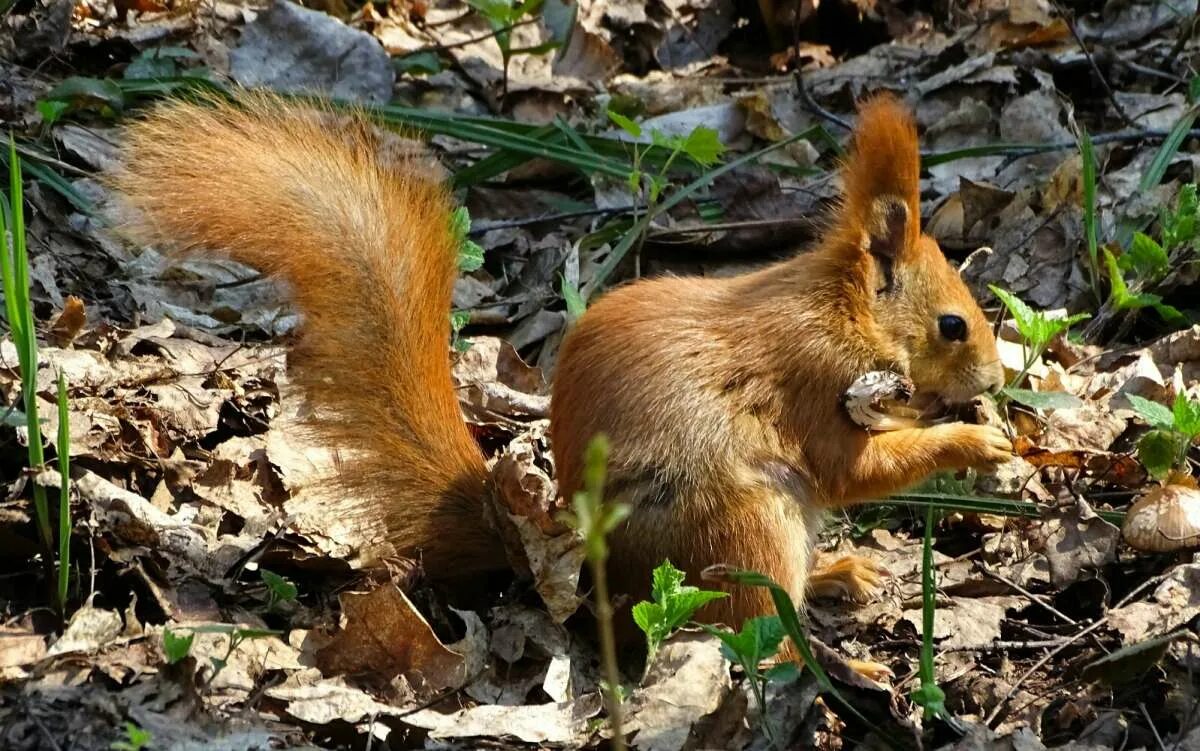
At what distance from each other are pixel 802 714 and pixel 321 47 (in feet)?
11.2

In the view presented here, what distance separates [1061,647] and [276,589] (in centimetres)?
154

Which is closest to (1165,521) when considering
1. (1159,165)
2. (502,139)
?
(1159,165)

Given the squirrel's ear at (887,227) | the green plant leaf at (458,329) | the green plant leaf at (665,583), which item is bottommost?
the green plant leaf at (665,583)

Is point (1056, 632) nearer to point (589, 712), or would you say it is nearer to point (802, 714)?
point (802, 714)

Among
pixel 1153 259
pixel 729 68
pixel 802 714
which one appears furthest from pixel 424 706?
pixel 729 68

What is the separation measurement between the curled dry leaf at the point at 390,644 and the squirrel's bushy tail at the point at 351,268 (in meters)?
0.24

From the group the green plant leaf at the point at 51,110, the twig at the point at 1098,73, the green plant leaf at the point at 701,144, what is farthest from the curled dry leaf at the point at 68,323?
the twig at the point at 1098,73

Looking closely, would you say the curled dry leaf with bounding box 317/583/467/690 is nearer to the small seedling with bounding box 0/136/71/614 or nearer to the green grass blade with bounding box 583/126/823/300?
the small seedling with bounding box 0/136/71/614

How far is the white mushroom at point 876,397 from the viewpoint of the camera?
2922mm

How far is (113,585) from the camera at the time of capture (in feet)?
8.43

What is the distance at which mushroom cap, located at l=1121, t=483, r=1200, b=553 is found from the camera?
2.77 meters

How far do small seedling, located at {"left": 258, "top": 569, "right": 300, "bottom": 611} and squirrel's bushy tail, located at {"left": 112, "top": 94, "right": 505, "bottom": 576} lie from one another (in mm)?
222

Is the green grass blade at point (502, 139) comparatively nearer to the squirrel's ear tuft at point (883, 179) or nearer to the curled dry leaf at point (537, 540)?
the squirrel's ear tuft at point (883, 179)

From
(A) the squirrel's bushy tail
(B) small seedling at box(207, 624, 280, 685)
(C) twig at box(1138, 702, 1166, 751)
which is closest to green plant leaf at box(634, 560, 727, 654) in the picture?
(A) the squirrel's bushy tail
